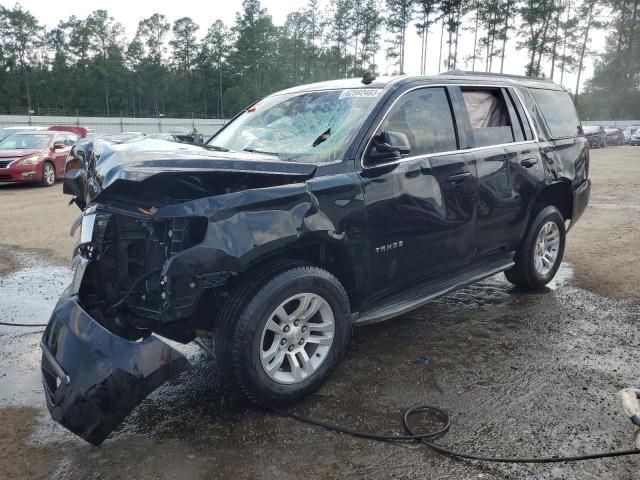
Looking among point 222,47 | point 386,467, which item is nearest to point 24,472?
point 386,467

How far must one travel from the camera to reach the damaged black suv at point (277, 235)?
274cm

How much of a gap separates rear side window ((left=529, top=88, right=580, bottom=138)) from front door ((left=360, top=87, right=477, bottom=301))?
1528 mm

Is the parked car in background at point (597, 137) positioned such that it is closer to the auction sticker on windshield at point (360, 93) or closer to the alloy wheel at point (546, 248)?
the alloy wheel at point (546, 248)

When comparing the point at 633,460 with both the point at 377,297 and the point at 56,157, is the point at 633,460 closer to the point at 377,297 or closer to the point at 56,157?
the point at 377,297

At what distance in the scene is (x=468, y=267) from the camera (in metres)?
4.43

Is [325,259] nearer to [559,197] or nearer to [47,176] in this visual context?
[559,197]

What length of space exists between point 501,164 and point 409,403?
2.30 meters

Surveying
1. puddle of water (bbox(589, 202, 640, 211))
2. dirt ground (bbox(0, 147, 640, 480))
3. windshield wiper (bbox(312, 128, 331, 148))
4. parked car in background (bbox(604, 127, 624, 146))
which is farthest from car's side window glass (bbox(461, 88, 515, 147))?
parked car in background (bbox(604, 127, 624, 146))

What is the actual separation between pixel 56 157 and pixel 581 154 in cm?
1373

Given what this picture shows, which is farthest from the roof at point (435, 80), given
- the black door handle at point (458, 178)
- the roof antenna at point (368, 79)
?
the black door handle at point (458, 178)

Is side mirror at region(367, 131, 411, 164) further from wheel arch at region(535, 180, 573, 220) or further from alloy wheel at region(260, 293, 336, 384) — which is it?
wheel arch at region(535, 180, 573, 220)

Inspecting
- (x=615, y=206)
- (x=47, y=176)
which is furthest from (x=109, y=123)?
(x=615, y=206)

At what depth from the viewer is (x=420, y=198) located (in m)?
3.80

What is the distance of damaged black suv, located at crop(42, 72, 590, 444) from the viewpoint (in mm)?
2744
